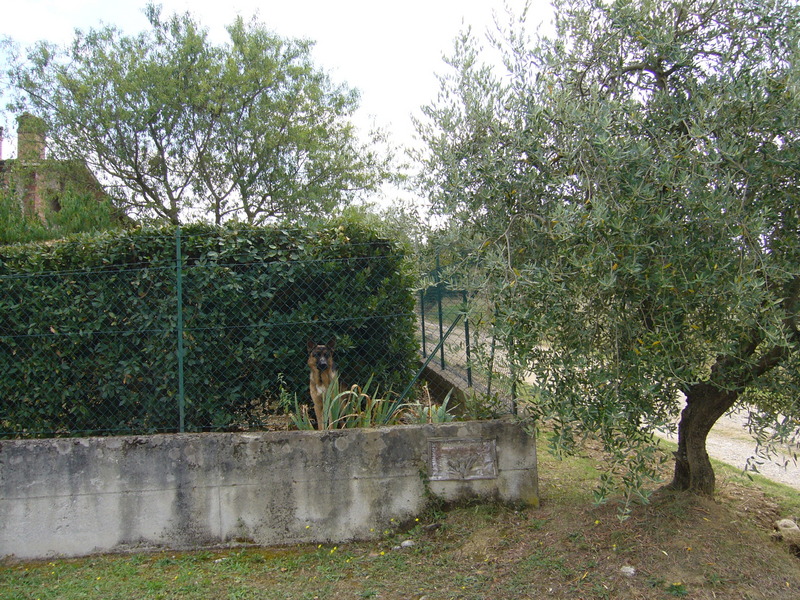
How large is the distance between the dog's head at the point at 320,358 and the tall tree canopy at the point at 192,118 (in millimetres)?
13819

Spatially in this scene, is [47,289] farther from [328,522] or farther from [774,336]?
[774,336]

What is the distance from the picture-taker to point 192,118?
1825 cm

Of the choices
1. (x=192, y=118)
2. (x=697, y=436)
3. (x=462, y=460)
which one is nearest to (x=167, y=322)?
(x=462, y=460)

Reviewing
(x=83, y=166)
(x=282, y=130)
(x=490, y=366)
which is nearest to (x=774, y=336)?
(x=490, y=366)

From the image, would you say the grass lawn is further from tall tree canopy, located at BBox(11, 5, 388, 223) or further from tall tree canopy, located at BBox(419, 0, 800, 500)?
tall tree canopy, located at BBox(11, 5, 388, 223)

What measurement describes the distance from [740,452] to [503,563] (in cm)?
497

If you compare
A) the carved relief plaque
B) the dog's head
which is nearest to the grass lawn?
the carved relief plaque

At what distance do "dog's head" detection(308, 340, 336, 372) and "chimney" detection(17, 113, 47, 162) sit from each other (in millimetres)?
16215

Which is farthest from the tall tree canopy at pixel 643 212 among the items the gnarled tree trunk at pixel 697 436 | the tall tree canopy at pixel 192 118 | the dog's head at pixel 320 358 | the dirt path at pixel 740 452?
the tall tree canopy at pixel 192 118

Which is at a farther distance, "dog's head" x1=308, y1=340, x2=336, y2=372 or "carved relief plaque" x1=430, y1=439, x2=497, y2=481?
"dog's head" x1=308, y1=340, x2=336, y2=372

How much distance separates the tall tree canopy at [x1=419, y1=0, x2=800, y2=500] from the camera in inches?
137

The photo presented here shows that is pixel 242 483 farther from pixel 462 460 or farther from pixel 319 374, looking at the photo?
pixel 462 460

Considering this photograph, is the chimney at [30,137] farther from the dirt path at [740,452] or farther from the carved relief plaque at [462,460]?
the dirt path at [740,452]

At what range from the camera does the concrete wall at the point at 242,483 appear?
16.5 feet
